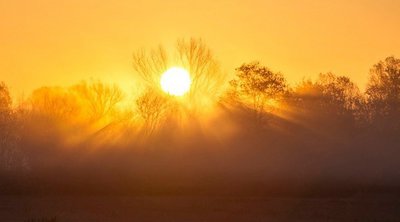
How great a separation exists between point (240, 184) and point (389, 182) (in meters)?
12.0

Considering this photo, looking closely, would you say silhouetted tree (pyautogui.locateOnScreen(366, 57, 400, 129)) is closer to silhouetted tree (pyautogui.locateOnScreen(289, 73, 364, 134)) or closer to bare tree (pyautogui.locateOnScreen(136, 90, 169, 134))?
silhouetted tree (pyautogui.locateOnScreen(289, 73, 364, 134))

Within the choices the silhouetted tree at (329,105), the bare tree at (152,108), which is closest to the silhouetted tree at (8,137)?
the bare tree at (152,108)

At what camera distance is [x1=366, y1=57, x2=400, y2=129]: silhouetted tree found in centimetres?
7162

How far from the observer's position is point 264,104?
74438mm

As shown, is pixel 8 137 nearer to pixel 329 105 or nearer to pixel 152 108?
pixel 152 108

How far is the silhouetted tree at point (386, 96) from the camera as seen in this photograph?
71.6m

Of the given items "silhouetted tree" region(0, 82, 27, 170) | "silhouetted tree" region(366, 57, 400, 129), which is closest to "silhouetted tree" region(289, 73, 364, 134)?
"silhouetted tree" region(366, 57, 400, 129)

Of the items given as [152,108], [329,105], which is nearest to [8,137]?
[152,108]

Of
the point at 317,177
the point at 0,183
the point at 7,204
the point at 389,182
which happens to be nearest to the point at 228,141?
the point at 317,177

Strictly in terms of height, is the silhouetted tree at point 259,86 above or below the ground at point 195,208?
above

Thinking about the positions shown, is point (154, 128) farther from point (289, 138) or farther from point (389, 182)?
point (389, 182)

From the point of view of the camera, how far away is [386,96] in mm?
76812

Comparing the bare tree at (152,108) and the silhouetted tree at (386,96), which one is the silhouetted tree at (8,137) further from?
the silhouetted tree at (386,96)

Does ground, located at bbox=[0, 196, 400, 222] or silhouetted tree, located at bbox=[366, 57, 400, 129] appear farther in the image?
silhouetted tree, located at bbox=[366, 57, 400, 129]
